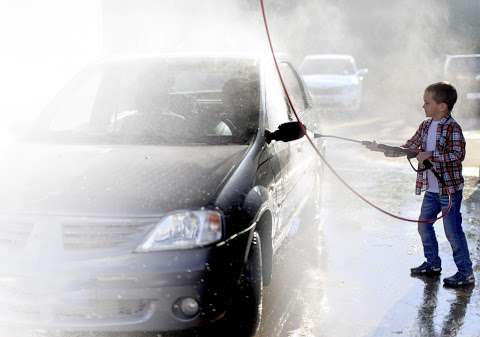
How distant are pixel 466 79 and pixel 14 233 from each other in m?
17.2

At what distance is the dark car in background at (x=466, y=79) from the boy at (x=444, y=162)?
14.4 metres

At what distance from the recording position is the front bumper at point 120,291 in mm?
3385

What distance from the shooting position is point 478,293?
5012mm

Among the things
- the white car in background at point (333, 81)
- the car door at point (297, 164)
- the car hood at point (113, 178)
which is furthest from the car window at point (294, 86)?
the white car in background at point (333, 81)

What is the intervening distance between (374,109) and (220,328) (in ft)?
60.1

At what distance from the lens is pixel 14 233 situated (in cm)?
355

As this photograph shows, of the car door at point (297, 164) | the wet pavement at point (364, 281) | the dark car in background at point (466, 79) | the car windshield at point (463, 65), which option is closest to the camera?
the wet pavement at point (364, 281)

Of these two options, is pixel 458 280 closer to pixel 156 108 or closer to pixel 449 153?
pixel 449 153

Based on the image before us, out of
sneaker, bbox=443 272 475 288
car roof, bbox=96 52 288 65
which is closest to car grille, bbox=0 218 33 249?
car roof, bbox=96 52 288 65

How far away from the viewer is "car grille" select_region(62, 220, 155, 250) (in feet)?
11.3

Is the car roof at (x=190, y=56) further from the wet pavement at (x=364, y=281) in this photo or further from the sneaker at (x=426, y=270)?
the sneaker at (x=426, y=270)

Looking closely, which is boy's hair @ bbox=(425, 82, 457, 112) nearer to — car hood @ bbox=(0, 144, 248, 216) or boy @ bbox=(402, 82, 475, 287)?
boy @ bbox=(402, 82, 475, 287)

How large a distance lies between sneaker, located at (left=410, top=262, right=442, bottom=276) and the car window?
1528mm

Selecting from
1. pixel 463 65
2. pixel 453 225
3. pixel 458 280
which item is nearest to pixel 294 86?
pixel 453 225
